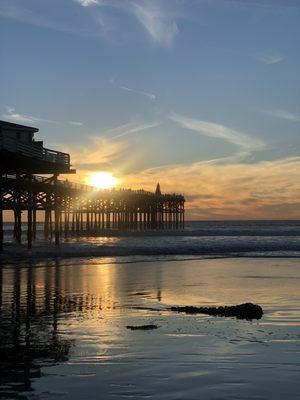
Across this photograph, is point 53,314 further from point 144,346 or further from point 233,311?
point 144,346

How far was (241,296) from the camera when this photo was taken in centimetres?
1579

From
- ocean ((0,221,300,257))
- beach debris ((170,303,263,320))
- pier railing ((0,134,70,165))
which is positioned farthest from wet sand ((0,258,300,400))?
ocean ((0,221,300,257))

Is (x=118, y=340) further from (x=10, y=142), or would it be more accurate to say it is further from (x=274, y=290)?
(x=10, y=142)

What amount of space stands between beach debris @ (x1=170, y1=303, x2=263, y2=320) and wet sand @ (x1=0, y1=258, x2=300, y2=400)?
29 cm

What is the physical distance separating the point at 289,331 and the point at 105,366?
3806 mm

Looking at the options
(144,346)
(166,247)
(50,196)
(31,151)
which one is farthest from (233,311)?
(50,196)

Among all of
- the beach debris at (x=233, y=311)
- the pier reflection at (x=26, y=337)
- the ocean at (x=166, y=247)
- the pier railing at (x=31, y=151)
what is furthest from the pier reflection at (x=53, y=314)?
the ocean at (x=166, y=247)

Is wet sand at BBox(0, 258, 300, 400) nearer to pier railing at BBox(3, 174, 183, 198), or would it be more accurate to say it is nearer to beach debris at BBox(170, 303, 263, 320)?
beach debris at BBox(170, 303, 263, 320)

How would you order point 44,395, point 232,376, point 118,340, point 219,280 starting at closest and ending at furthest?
point 44,395, point 232,376, point 118,340, point 219,280

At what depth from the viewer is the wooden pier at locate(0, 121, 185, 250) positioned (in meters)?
37.8

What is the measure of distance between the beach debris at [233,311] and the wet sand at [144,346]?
290 mm

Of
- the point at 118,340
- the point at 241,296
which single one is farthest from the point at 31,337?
the point at 241,296

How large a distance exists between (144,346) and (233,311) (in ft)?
12.2

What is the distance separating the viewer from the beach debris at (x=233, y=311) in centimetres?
1191
